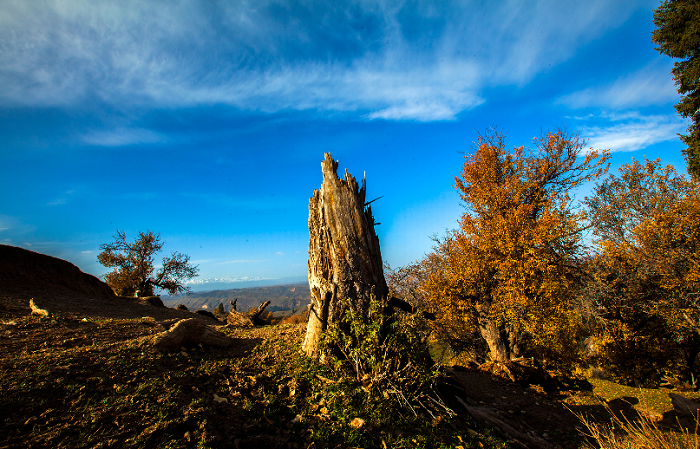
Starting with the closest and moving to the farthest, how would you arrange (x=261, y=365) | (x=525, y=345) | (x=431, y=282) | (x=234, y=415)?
(x=234, y=415) → (x=261, y=365) → (x=431, y=282) → (x=525, y=345)

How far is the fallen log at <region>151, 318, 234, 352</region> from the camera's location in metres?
5.40

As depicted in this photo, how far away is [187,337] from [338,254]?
3.55 metres

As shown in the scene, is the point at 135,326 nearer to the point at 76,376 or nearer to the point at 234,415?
the point at 76,376

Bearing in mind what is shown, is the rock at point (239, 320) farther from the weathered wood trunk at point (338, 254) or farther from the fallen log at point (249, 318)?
the weathered wood trunk at point (338, 254)

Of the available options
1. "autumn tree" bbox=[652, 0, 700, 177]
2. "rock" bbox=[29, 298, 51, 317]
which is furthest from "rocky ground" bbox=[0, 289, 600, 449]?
"autumn tree" bbox=[652, 0, 700, 177]

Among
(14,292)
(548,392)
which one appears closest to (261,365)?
(548,392)

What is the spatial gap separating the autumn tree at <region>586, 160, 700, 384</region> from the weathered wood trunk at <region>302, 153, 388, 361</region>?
15.8m

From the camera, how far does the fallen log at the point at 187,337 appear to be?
540cm

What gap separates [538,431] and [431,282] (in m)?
8.17

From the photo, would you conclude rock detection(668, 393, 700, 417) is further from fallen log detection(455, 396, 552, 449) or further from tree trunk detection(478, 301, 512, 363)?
fallen log detection(455, 396, 552, 449)

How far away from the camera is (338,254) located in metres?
6.28

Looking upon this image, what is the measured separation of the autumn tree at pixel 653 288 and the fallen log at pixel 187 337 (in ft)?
60.4

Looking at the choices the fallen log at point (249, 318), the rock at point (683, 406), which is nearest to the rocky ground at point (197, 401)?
the rock at point (683, 406)

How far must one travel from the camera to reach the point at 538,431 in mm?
6824
